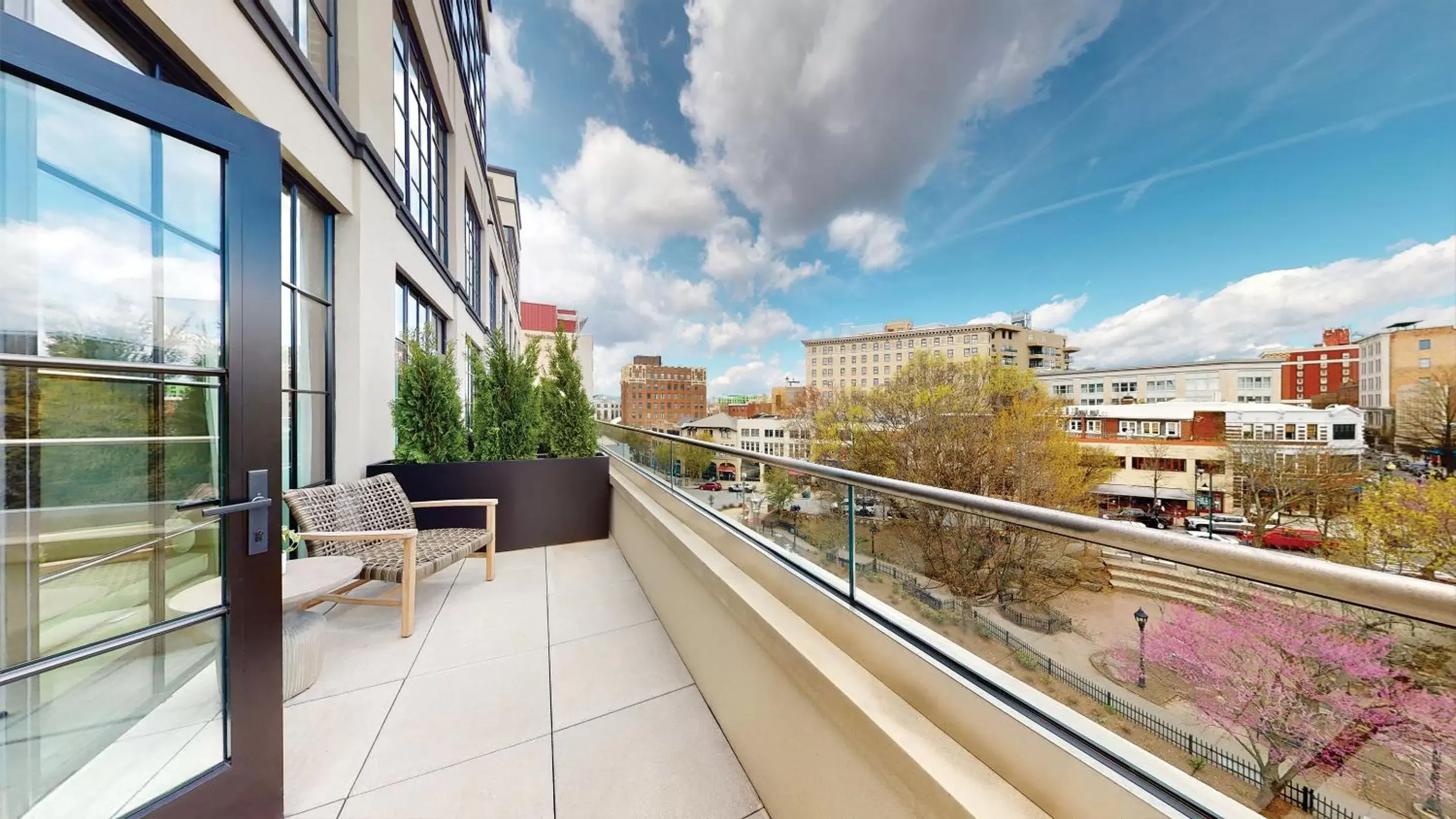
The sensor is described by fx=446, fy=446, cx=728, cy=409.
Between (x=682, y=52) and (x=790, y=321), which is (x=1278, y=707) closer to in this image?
(x=682, y=52)

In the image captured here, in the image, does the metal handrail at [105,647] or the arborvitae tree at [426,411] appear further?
the arborvitae tree at [426,411]

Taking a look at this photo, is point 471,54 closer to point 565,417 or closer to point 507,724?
point 565,417

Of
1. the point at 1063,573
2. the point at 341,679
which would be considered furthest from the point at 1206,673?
the point at 341,679

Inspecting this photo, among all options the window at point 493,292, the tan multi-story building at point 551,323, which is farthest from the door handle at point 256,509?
the tan multi-story building at point 551,323

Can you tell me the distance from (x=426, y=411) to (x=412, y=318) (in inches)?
83.7

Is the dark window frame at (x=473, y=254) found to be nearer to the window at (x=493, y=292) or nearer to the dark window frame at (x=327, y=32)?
the window at (x=493, y=292)

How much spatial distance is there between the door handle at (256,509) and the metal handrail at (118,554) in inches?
3.5

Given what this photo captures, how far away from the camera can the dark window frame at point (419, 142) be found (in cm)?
536

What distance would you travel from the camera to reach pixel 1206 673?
724 mm

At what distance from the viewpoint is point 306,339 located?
3.66 m

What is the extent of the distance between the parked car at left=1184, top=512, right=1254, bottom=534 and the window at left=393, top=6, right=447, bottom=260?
806 cm

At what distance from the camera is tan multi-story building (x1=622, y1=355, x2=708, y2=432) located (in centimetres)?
6103

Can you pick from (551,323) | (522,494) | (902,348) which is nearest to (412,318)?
(522,494)

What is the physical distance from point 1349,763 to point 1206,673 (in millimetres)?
146
